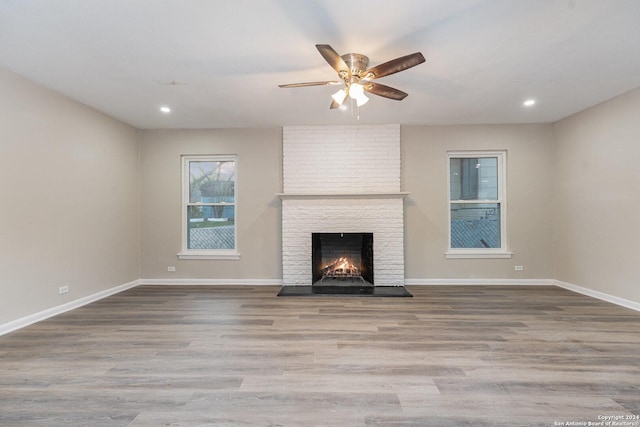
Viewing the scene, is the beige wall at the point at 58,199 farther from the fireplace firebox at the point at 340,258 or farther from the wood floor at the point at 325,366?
the fireplace firebox at the point at 340,258

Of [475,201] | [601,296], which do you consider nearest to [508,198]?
[475,201]

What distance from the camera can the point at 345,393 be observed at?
1.99 m

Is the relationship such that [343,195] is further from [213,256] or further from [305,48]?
[305,48]

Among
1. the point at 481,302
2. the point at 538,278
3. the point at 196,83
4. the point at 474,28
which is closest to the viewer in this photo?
the point at 474,28

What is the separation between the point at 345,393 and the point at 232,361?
3.04ft

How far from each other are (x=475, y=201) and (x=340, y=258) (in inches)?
93.0

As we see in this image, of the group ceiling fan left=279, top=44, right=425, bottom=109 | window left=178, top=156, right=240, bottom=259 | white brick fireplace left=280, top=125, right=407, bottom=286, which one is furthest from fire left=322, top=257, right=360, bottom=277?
ceiling fan left=279, top=44, right=425, bottom=109

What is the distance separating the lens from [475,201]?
5.12m

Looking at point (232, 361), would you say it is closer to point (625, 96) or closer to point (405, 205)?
point (405, 205)

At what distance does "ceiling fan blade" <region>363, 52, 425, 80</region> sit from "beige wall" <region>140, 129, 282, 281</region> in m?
2.71

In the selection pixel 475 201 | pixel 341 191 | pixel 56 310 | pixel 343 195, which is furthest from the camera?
pixel 475 201

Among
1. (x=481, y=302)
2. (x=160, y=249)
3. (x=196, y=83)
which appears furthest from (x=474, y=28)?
(x=160, y=249)

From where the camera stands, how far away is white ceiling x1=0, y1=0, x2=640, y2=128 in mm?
2188

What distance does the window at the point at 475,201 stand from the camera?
5.10m
